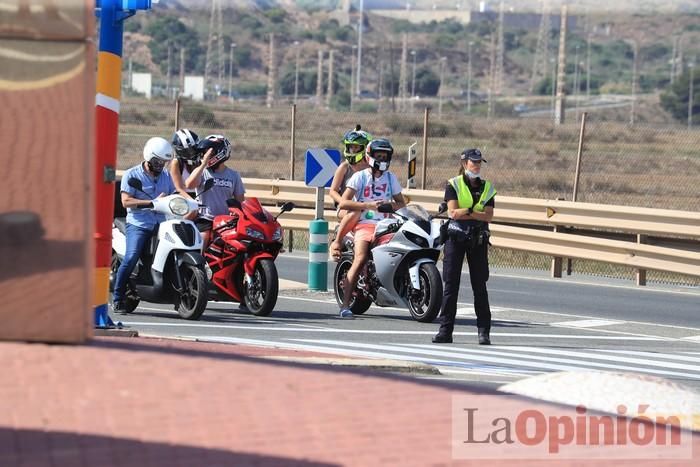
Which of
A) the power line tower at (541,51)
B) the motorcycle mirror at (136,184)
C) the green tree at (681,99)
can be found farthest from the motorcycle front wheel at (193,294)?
the power line tower at (541,51)

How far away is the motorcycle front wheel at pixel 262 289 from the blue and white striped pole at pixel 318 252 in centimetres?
284

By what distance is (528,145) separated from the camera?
65000mm

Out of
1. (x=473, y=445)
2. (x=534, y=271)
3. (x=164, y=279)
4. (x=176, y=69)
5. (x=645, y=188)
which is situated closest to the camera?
(x=473, y=445)

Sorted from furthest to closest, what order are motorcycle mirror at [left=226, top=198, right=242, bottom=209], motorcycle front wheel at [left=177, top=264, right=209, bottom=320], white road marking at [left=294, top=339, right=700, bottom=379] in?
motorcycle mirror at [left=226, top=198, right=242, bottom=209]
motorcycle front wheel at [left=177, top=264, right=209, bottom=320]
white road marking at [left=294, top=339, right=700, bottom=379]

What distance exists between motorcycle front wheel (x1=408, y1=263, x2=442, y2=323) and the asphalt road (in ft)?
0.39

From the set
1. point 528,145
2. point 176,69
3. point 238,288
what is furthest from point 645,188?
point 176,69

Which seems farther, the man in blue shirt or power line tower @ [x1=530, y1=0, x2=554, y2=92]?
power line tower @ [x1=530, y1=0, x2=554, y2=92]

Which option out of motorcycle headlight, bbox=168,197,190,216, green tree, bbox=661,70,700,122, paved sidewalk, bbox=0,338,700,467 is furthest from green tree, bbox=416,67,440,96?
paved sidewalk, bbox=0,338,700,467

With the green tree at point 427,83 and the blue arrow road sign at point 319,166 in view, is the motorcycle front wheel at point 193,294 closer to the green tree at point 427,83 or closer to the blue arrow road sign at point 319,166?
the blue arrow road sign at point 319,166

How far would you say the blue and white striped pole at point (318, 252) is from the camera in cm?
1823

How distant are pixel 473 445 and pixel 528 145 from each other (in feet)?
193

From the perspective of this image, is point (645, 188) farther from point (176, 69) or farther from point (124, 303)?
point (176, 69)

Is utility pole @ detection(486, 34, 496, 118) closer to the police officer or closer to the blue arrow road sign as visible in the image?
the blue arrow road sign

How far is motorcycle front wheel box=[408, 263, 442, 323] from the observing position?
1526cm
